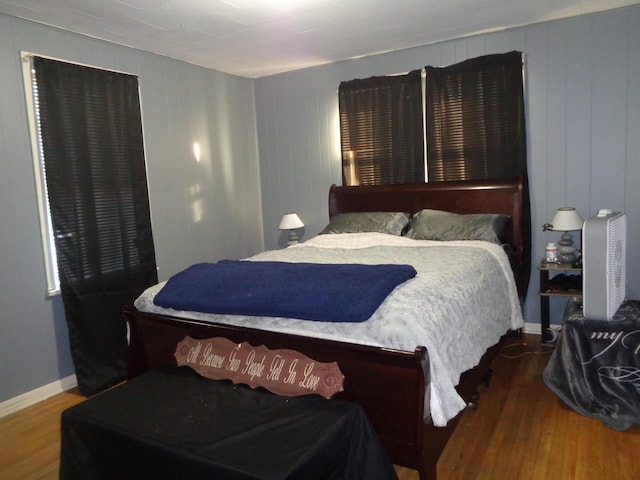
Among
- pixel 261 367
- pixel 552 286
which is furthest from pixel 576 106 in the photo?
pixel 261 367

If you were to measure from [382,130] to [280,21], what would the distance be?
1372 mm

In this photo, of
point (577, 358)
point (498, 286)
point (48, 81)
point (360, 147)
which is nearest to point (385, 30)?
point (360, 147)

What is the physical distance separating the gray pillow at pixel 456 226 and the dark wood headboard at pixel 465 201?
0.11m

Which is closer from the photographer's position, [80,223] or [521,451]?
[521,451]

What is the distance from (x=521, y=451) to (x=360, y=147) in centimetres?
281

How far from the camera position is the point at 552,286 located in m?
3.38

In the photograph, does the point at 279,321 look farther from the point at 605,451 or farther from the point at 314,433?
the point at 605,451

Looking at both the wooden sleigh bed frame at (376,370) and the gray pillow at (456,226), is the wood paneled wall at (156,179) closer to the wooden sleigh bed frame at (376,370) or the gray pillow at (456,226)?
the wooden sleigh bed frame at (376,370)

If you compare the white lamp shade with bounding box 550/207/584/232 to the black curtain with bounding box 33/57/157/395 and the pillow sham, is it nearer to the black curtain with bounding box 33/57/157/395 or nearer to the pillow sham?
the pillow sham

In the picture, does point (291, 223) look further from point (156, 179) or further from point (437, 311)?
point (437, 311)

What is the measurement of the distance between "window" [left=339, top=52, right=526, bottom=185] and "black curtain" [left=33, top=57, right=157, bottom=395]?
1.86 metres

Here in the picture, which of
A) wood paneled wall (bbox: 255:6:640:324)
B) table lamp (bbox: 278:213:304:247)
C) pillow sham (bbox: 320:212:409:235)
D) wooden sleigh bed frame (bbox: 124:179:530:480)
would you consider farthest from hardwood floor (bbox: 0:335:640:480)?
table lamp (bbox: 278:213:304:247)

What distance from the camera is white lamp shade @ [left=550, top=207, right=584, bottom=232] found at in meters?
3.26

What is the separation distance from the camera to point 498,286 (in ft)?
9.40
